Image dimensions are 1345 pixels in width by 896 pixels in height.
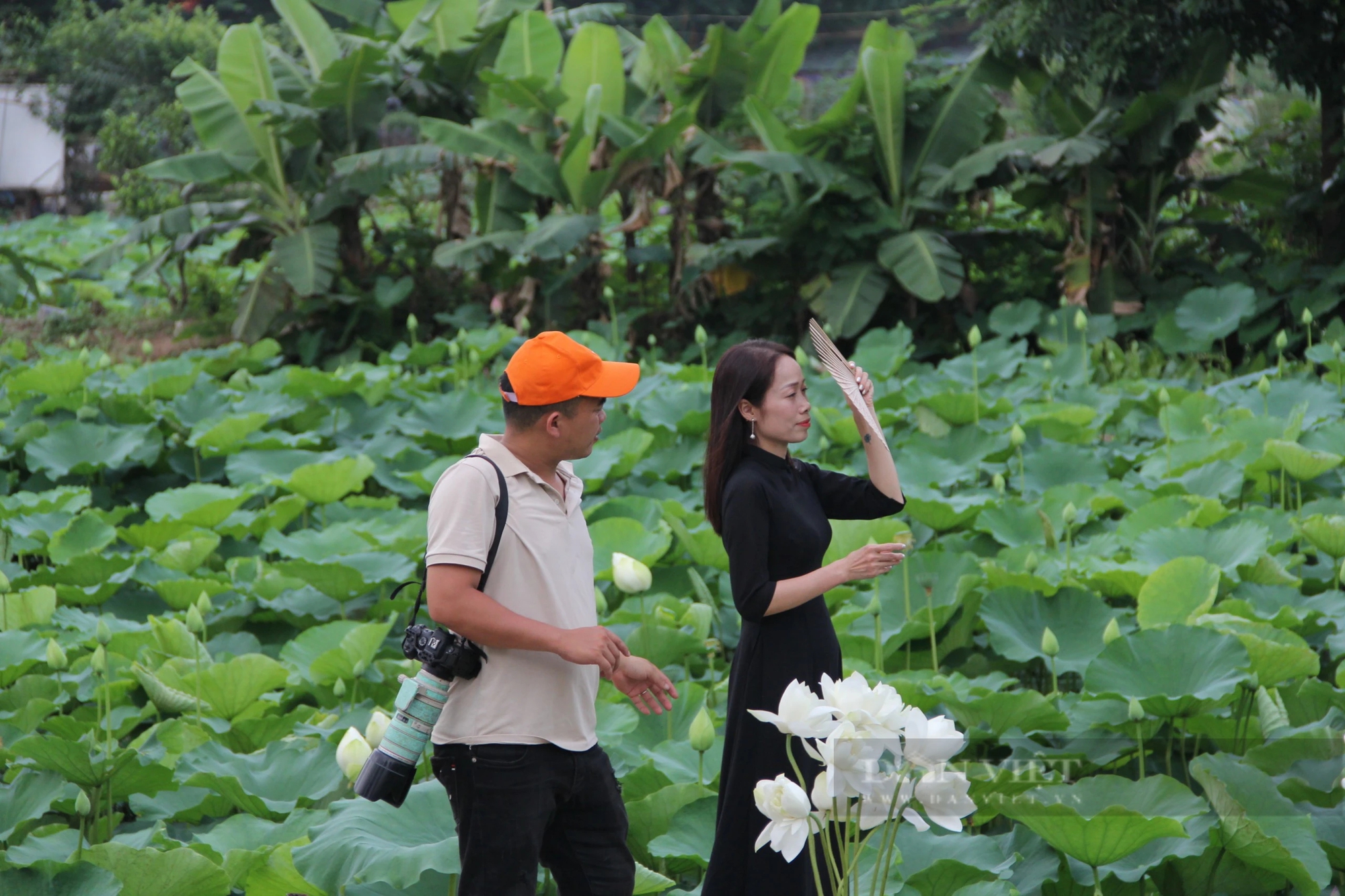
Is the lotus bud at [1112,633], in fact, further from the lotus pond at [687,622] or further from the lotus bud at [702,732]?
the lotus bud at [702,732]

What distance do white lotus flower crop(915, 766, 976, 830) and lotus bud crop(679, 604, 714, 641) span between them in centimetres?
213

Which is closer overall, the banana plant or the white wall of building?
Result: the banana plant

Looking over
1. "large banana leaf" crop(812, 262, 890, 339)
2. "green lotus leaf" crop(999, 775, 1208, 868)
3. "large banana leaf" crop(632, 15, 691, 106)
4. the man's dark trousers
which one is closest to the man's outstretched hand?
Answer: the man's dark trousers

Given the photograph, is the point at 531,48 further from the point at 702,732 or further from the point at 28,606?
the point at 702,732

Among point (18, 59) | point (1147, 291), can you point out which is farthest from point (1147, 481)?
point (18, 59)

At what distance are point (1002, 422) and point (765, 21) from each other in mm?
4915

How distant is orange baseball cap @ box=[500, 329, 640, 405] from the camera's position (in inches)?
77.5

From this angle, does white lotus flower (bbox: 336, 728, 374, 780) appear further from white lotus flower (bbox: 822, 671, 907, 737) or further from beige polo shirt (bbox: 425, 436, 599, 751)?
white lotus flower (bbox: 822, 671, 907, 737)

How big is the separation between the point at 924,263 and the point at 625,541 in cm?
441

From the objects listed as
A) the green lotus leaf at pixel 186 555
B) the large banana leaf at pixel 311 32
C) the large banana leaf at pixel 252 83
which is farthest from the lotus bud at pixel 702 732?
the large banana leaf at pixel 311 32

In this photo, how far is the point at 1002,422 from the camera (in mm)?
5957

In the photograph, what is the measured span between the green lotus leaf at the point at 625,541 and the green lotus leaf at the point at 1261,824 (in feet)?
6.67

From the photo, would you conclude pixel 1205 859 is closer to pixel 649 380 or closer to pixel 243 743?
pixel 243 743

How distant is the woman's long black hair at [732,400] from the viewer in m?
2.26
